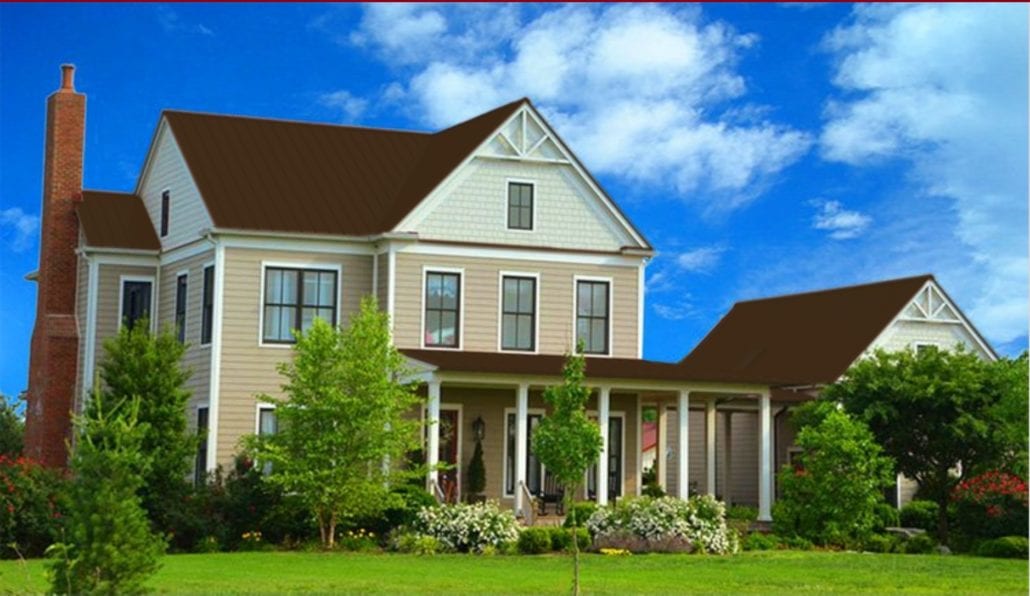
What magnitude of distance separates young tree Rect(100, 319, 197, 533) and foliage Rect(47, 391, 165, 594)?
1514cm

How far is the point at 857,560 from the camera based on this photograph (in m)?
31.7

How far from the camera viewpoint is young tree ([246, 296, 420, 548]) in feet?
113

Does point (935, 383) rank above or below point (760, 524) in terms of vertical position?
above

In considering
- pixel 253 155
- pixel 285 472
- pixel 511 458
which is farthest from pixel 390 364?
pixel 253 155

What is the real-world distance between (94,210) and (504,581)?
870 inches

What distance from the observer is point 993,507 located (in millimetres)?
37000

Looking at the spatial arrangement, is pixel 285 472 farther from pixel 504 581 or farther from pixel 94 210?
pixel 94 210

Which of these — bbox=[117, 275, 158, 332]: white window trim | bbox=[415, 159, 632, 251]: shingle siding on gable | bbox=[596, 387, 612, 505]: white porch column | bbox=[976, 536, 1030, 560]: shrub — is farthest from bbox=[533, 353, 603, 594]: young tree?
bbox=[117, 275, 158, 332]: white window trim

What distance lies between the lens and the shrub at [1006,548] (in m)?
34.2

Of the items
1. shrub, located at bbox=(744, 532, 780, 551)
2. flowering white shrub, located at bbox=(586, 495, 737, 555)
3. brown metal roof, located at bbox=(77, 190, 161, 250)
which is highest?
brown metal roof, located at bbox=(77, 190, 161, 250)

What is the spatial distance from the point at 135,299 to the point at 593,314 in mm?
11630

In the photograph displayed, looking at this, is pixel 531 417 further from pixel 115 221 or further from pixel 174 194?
pixel 115 221

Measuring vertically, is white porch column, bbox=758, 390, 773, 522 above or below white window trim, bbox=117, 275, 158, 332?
below

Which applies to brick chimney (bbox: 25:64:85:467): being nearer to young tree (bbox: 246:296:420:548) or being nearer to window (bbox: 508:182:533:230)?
young tree (bbox: 246:296:420:548)
